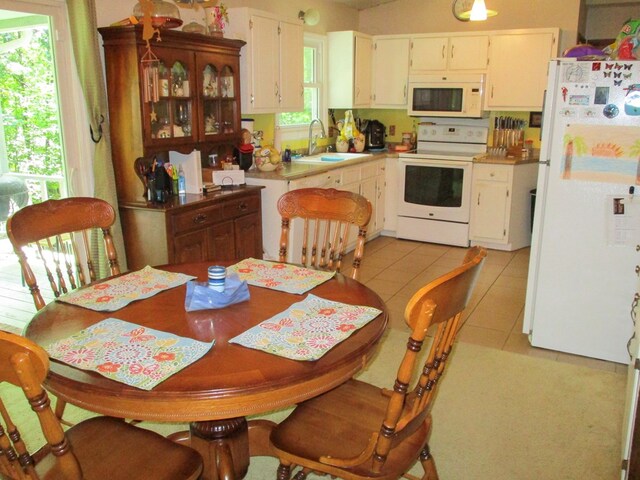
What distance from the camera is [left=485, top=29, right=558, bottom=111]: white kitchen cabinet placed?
5.29m

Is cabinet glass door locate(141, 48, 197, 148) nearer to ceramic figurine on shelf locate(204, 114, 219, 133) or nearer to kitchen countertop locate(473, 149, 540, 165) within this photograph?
ceramic figurine on shelf locate(204, 114, 219, 133)

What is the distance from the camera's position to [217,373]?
1398mm

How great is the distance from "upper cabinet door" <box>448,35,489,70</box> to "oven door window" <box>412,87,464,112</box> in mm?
247

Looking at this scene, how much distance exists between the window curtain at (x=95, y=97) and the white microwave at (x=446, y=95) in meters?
3.49

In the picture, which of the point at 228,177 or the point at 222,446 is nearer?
the point at 222,446

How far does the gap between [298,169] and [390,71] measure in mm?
2095

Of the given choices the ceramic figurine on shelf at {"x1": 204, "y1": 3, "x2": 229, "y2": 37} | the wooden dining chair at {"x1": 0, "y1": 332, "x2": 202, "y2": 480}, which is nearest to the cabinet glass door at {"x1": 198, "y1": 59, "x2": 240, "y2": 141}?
the ceramic figurine on shelf at {"x1": 204, "y1": 3, "x2": 229, "y2": 37}

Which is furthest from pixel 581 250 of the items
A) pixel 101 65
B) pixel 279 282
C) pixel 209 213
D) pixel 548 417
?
pixel 101 65

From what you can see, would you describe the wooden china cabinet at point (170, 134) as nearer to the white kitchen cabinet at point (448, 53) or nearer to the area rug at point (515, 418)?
the area rug at point (515, 418)

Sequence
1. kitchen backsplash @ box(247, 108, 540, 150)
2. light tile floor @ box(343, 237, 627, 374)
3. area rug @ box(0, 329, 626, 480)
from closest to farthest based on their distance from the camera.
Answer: area rug @ box(0, 329, 626, 480) → light tile floor @ box(343, 237, 627, 374) → kitchen backsplash @ box(247, 108, 540, 150)

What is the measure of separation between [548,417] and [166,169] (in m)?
2.63

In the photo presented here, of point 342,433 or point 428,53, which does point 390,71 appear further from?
point 342,433

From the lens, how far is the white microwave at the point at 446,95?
18.3ft

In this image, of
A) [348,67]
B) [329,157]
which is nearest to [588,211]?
[329,157]
